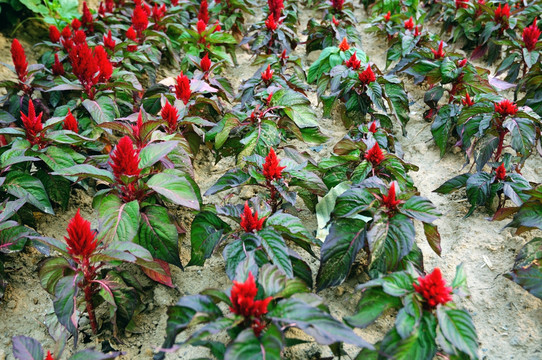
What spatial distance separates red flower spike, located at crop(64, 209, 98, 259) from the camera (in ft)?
5.12

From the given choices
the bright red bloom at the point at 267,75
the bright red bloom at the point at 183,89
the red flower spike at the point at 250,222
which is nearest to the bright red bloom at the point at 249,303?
the red flower spike at the point at 250,222

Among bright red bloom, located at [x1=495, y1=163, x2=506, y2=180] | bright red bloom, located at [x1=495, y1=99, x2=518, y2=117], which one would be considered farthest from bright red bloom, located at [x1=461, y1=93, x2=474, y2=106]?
bright red bloom, located at [x1=495, y1=163, x2=506, y2=180]

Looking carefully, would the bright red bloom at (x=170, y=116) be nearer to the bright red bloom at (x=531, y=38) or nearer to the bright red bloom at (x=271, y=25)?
the bright red bloom at (x=271, y=25)

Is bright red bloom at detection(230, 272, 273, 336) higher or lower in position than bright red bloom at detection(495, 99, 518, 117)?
lower

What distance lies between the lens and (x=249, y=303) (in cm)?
138

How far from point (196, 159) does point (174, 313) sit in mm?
1679

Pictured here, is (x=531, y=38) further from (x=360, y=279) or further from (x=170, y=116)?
(x=170, y=116)

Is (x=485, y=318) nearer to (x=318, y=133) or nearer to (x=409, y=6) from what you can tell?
(x=318, y=133)

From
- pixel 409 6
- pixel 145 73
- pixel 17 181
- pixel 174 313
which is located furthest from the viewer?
pixel 409 6

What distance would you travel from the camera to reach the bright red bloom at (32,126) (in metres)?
2.21

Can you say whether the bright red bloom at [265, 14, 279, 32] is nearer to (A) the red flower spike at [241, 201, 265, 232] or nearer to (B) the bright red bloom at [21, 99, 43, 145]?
(B) the bright red bloom at [21, 99, 43, 145]

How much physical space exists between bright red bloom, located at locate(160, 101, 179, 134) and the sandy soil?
0.53 metres

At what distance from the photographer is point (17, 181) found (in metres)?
2.15

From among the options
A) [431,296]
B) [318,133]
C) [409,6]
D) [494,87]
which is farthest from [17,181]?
[409,6]
